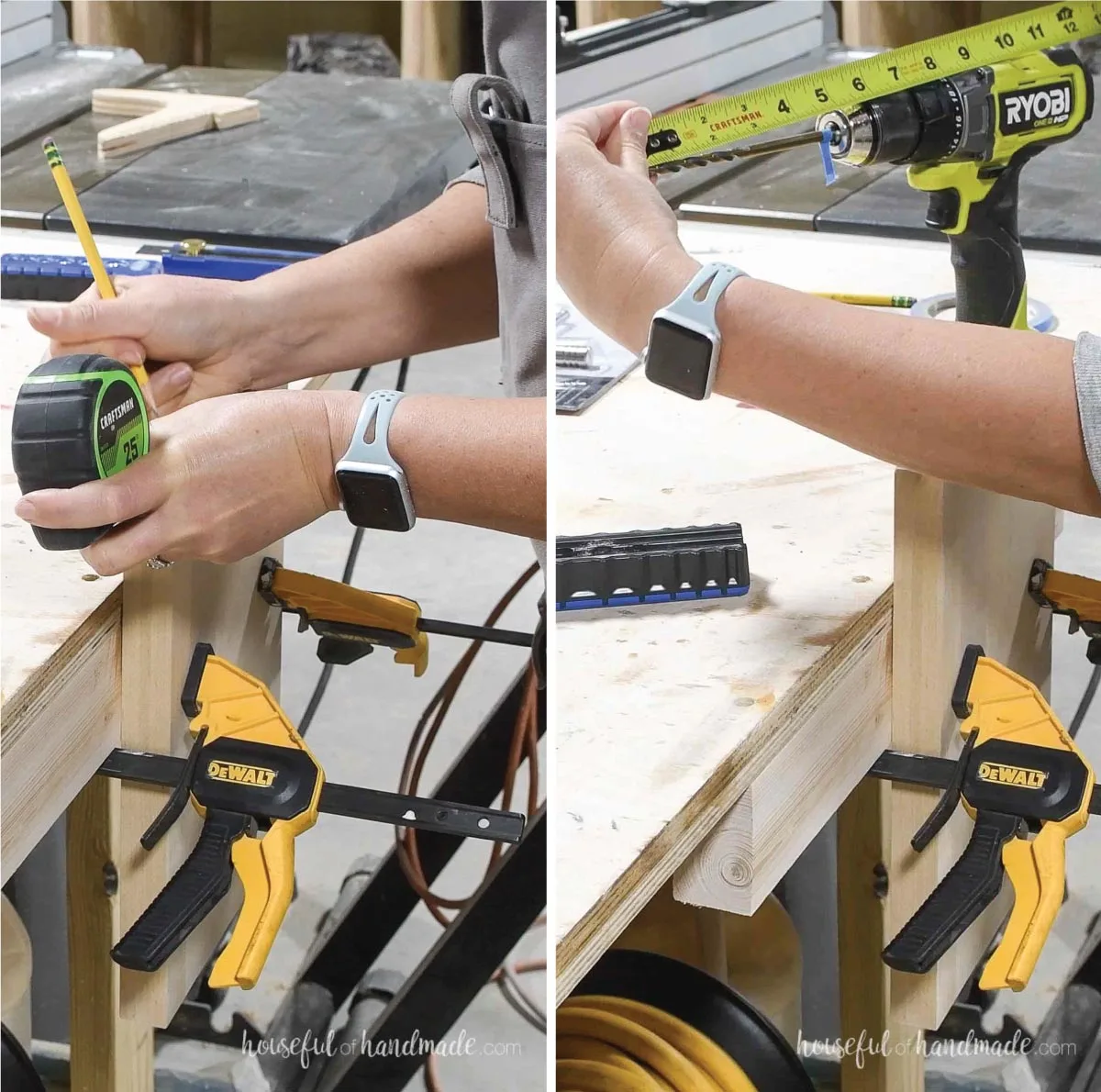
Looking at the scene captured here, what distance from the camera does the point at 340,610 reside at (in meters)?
0.87

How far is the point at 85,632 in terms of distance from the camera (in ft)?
2.26

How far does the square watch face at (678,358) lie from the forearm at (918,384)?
13 millimetres

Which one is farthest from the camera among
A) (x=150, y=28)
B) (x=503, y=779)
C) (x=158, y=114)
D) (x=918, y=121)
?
(x=150, y=28)

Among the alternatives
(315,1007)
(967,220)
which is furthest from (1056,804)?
(315,1007)

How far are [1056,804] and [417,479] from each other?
0.34 metres

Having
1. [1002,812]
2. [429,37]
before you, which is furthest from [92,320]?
[429,37]

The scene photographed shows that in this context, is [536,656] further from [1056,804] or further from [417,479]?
[1056,804]

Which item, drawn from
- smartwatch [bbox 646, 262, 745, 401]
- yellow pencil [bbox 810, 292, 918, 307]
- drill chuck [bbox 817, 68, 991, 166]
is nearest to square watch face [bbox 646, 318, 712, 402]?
smartwatch [bbox 646, 262, 745, 401]

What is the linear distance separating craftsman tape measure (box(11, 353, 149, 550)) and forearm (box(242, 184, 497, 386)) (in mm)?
295

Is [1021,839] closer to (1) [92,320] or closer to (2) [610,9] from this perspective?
(1) [92,320]

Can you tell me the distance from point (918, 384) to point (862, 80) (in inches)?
14.7

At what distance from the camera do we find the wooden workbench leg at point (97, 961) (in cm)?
79

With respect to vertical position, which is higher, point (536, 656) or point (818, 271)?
point (818, 271)

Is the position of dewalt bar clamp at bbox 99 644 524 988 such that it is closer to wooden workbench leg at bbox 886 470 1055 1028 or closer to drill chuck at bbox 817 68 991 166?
wooden workbench leg at bbox 886 470 1055 1028
